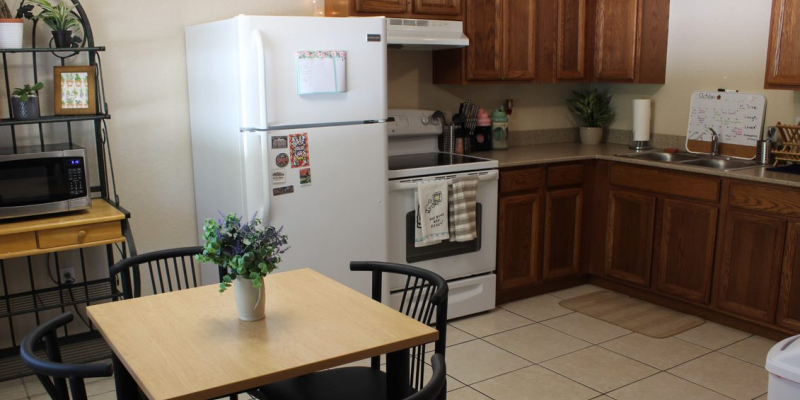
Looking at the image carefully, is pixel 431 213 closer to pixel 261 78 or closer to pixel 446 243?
pixel 446 243

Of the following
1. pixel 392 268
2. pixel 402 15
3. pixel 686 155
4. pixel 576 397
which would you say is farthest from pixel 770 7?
pixel 392 268

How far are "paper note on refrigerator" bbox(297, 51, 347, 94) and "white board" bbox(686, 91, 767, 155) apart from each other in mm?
2386

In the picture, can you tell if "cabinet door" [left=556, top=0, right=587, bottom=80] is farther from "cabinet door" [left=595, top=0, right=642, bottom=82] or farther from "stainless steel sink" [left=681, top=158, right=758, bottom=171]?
"stainless steel sink" [left=681, top=158, right=758, bottom=171]

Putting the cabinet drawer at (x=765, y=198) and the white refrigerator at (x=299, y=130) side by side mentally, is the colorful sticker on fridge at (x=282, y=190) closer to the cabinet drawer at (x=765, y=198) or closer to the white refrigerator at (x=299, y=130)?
the white refrigerator at (x=299, y=130)

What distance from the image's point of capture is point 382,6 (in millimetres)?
3951

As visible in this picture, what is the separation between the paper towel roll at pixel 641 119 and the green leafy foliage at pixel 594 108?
0.37 m

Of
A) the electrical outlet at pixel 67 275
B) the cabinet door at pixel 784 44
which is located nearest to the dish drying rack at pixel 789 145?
the cabinet door at pixel 784 44

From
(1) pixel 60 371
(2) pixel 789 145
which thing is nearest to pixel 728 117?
(2) pixel 789 145

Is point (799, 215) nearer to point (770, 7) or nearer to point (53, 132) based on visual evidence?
point (770, 7)

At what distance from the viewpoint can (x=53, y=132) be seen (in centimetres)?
349

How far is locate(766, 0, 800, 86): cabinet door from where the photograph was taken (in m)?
3.72

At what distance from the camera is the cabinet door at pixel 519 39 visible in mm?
4449

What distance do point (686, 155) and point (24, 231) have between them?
3.71m

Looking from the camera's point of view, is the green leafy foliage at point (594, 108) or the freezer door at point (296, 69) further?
the green leafy foliage at point (594, 108)
